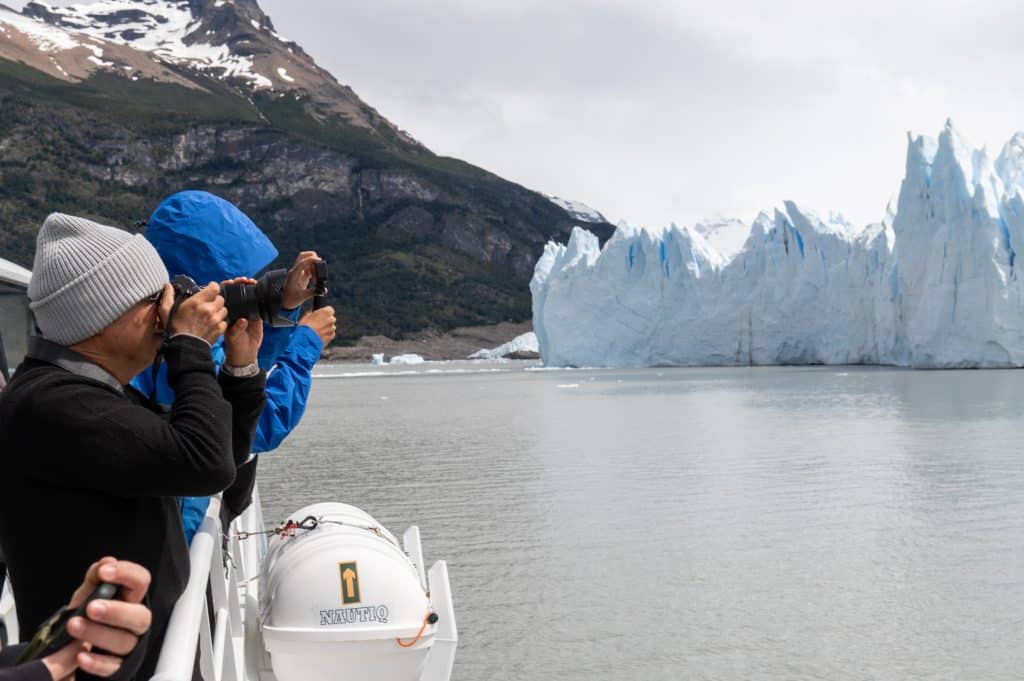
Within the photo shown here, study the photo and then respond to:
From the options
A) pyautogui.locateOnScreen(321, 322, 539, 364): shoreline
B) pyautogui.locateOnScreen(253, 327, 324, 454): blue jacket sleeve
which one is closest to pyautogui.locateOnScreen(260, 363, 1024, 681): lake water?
pyautogui.locateOnScreen(253, 327, 324, 454): blue jacket sleeve

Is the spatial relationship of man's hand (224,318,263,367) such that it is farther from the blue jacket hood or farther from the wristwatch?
the blue jacket hood

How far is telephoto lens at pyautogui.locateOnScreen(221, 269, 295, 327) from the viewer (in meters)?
1.64

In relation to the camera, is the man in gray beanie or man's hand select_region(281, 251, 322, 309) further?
man's hand select_region(281, 251, 322, 309)

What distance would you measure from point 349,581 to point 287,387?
76 cm

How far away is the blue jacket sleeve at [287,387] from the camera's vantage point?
2277 mm

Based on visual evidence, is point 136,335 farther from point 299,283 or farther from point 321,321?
point 321,321

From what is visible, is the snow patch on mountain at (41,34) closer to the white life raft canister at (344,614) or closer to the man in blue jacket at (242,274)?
the white life raft canister at (344,614)

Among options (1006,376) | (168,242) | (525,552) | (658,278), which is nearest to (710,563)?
(525,552)

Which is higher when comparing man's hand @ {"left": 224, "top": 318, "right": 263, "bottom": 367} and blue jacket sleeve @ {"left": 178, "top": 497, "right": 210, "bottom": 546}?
man's hand @ {"left": 224, "top": 318, "right": 263, "bottom": 367}

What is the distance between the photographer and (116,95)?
9600 centimetres

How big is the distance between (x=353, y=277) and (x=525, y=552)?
80.2 meters

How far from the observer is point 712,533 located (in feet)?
25.0

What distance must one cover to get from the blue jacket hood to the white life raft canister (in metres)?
1.05

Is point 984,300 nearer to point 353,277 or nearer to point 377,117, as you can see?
point 353,277
